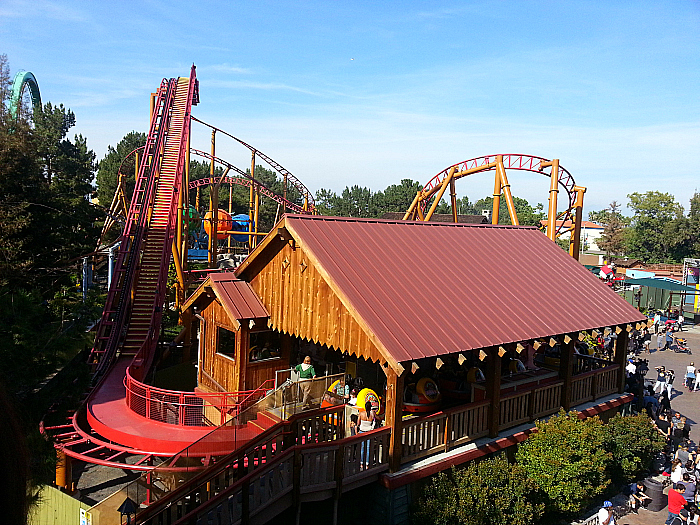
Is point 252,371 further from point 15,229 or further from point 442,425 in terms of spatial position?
point 15,229

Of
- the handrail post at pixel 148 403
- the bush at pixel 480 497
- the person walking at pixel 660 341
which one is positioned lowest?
the person walking at pixel 660 341

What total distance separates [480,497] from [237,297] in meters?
7.37

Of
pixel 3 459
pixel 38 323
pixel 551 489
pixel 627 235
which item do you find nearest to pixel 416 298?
pixel 551 489

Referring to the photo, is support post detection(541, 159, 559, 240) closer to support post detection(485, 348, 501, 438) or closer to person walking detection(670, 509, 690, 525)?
person walking detection(670, 509, 690, 525)

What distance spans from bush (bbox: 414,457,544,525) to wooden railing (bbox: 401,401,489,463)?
570mm

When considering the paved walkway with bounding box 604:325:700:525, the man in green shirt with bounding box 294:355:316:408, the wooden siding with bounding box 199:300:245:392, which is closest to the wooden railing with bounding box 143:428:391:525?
the man in green shirt with bounding box 294:355:316:408

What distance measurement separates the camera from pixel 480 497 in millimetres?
9664

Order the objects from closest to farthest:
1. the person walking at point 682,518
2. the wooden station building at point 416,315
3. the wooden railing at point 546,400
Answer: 1. the wooden station building at point 416,315
2. the person walking at point 682,518
3. the wooden railing at point 546,400

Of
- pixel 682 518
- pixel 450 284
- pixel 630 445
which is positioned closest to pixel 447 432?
pixel 450 284

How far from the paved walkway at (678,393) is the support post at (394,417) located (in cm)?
641

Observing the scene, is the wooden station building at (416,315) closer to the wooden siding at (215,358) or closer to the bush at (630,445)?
the wooden siding at (215,358)

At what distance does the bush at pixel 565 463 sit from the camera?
11.0 metres

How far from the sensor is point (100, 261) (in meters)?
34.7

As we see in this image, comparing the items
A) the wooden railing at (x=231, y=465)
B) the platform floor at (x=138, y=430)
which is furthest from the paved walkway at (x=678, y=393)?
the platform floor at (x=138, y=430)
